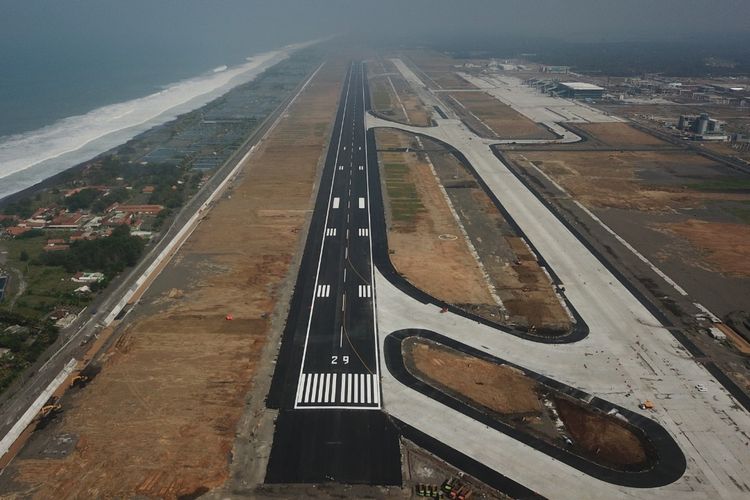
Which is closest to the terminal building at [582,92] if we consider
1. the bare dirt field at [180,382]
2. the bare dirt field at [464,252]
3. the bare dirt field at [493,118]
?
the bare dirt field at [493,118]

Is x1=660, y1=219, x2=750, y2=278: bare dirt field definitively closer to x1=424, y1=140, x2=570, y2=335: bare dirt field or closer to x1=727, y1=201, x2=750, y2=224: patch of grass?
x1=727, y1=201, x2=750, y2=224: patch of grass

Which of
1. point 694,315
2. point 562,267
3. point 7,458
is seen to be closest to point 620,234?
point 562,267

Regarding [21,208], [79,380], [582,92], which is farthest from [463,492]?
[582,92]

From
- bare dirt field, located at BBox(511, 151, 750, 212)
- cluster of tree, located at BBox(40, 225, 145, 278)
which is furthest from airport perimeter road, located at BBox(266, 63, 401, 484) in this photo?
bare dirt field, located at BBox(511, 151, 750, 212)

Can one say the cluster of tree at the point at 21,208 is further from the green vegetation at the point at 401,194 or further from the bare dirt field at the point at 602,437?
the bare dirt field at the point at 602,437

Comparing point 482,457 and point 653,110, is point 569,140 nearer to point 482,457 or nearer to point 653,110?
point 653,110
